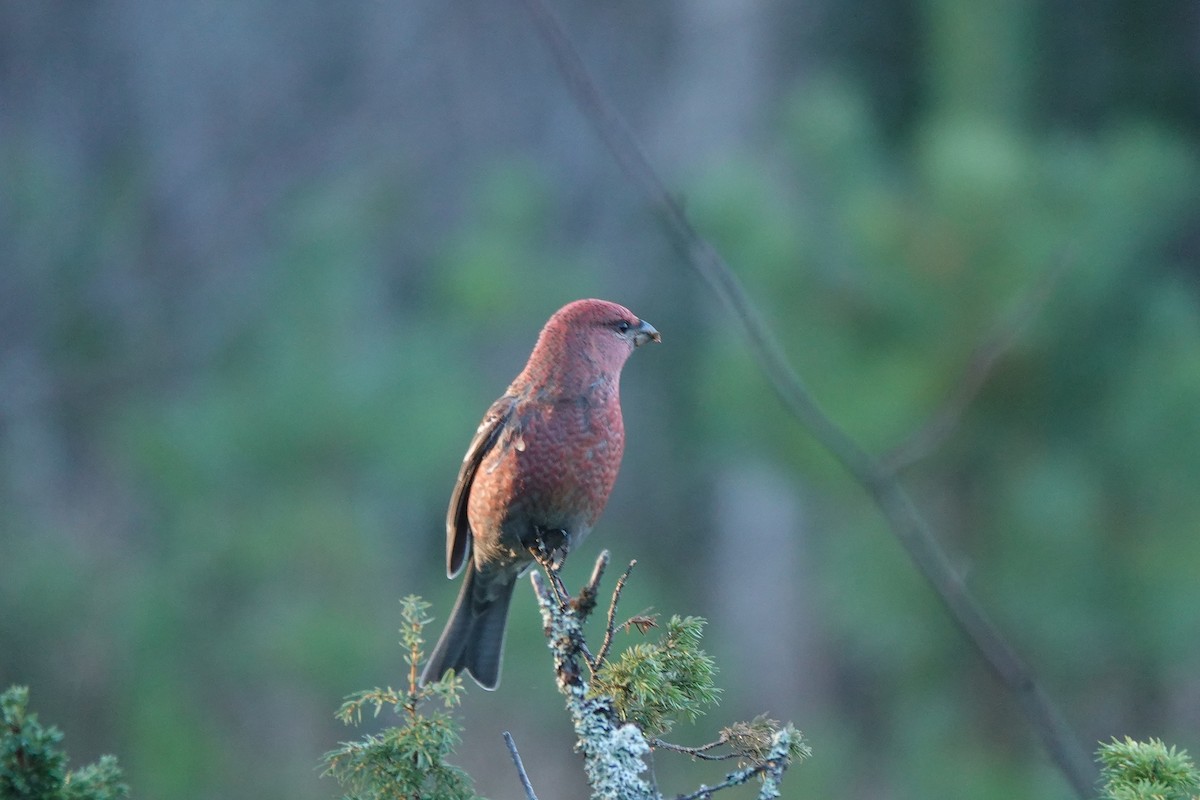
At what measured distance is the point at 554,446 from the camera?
9.46ft

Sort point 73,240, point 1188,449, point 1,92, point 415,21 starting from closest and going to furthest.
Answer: point 1188,449 < point 73,240 < point 1,92 < point 415,21

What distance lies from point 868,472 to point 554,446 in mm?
1267

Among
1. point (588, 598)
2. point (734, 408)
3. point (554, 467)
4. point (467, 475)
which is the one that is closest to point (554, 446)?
point (554, 467)

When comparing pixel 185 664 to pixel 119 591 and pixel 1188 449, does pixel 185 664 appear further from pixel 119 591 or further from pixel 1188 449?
pixel 1188 449

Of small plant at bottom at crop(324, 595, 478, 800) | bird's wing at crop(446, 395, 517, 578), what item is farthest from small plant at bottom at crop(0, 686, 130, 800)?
bird's wing at crop(446, 395, 517, 578)

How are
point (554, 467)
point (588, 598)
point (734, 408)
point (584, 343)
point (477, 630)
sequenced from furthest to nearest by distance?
point (734, 408)
point (477, 630)
point (584, 343)
point (554, 467)
point (588, 598)

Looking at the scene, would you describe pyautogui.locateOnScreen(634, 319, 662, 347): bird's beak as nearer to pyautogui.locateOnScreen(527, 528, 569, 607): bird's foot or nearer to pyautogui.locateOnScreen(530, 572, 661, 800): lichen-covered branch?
pyautogui.locateOnScreen(527, 528, 569, 607): bird's foot

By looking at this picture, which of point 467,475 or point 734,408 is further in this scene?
point 734,408

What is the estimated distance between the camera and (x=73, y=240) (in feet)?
19.2

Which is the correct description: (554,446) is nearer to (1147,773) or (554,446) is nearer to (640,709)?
(640,709)

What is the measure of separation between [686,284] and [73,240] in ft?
14.0

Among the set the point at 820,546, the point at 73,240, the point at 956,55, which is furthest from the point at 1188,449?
the point at 73,240

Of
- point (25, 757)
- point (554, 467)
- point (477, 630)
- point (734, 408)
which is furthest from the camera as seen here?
point (734, 408)

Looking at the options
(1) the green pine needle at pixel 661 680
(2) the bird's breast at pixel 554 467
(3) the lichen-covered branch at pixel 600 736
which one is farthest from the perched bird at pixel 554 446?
(1) the green pine needle at pixel 661 680
